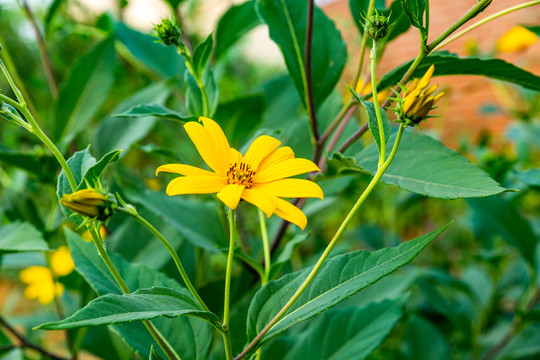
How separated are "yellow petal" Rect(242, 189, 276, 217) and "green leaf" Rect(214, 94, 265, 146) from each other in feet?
0.95

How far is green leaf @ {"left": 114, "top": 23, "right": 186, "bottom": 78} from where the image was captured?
651mm

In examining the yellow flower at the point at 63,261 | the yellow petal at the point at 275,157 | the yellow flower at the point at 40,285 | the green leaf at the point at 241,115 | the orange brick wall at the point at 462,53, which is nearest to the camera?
the yellow petal at the point at 275,157

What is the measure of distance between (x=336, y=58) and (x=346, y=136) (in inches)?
3.6

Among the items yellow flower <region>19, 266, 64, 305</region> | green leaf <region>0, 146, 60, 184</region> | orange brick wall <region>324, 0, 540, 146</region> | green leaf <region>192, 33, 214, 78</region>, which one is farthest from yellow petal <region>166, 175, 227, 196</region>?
orange brick wall <region>324, 0, 540, 146</region>

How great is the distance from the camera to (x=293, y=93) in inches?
26.3

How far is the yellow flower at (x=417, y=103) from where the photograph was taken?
0.88 feet

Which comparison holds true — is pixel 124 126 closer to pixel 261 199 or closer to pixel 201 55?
pixel 201 55

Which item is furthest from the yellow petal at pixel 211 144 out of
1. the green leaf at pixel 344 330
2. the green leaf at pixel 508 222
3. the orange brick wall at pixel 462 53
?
the orange brick wall at pixel 462 53

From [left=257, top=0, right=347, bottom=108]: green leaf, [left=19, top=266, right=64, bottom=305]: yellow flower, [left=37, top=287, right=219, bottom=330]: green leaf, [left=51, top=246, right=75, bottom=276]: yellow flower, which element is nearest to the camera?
[left=37, top=287, right=219, bottom=330]: green leaf

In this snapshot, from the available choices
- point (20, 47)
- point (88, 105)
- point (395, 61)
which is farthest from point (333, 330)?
point (20, 47)

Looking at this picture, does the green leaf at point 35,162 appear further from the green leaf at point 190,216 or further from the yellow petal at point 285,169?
the yellow petal at point 285,169

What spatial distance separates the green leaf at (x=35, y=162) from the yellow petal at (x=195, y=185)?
33 cm

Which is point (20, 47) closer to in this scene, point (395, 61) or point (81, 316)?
point (395, 61)

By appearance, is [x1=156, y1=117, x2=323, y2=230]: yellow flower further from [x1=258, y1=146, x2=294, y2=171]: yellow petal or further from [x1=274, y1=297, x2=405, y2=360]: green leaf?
[x1=274, y1=297, x2=405, y2=360]: green leaf
